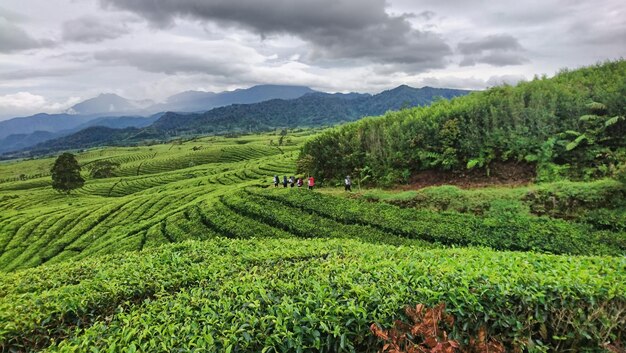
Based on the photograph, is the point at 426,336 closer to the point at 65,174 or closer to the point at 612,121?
the point at 612,121

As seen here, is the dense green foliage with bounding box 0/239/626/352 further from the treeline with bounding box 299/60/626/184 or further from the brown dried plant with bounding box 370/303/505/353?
the treeline with bounding box 299/60/626/184

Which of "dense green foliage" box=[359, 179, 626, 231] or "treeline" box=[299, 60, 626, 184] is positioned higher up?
"treeline" box=[299, 60, 626, 184]

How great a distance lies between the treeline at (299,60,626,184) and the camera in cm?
1914

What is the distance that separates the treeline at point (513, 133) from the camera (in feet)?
62.8

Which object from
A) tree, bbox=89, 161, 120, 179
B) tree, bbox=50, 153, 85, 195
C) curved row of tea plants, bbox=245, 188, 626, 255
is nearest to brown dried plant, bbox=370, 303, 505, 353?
curved row of tea plants, bbox=245, 188, 626, 255

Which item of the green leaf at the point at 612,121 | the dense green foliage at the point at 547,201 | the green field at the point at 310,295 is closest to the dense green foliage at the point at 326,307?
the green field at the point at 310,295

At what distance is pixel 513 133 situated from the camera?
21.3m

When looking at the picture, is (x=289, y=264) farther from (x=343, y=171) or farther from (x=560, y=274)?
(x=343, y=171)

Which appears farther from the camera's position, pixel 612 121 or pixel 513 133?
pixel 513 133

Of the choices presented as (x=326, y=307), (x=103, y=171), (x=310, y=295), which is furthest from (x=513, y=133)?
(x=103, y=171)

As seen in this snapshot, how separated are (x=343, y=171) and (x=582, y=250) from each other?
56.4ft

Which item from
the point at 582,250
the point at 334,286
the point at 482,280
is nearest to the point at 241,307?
the point at 334,286

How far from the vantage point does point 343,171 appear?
2855 cm

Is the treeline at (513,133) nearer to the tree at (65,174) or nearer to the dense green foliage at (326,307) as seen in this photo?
the dense green foliage at (326,307)
